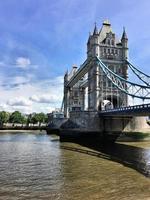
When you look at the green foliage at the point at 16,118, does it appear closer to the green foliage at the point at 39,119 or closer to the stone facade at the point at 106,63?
the green foliage at the point at 39,119

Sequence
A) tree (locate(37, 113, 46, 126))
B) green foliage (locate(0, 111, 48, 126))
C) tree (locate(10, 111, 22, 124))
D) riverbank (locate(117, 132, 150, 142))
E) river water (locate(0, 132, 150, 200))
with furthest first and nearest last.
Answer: tree (locate(37, 113, 46, 126)) → tree (locate(10, 111, 22, 124)) → green foliage (locate(0, 111, 48, 126)) → riverbank (locate(117, 132, 150, 142)) → river water (locate(0, 132, 150, 200))

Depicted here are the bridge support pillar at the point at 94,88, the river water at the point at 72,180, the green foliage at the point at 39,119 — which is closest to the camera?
the river water at the point at 72,180

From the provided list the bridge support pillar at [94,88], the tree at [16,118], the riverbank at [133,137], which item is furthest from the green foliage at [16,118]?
the riverbank at [133,137]

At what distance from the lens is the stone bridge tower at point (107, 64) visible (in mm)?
66438

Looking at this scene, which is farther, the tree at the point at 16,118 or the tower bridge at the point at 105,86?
the tree at the point at 16,118

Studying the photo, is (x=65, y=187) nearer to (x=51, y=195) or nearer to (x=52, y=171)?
(x=51, y=195)

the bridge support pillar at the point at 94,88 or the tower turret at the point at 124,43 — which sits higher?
the tower turret at the point at 124,43

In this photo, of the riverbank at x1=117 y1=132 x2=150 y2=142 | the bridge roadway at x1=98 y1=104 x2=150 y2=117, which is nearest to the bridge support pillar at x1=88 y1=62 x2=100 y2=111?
the riverbank at x1=117 y1=132 x2=150 y2=142

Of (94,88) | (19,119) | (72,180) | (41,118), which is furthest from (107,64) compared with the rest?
(19,119)

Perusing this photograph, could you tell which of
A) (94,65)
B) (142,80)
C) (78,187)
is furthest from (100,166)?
(94,65)

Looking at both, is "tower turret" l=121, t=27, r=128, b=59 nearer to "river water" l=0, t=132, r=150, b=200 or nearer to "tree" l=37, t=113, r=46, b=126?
"river water" l=0, t=132, r=150, b=200

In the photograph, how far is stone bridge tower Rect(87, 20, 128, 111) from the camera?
6644 centimetres

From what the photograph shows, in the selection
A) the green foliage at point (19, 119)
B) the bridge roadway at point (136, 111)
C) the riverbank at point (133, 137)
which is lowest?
the riverbank at point (133, 137)

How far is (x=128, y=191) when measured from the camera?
16469 mm
